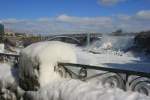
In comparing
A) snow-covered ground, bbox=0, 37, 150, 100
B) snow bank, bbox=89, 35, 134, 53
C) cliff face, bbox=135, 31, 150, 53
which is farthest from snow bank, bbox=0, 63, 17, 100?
cliff face, bbox=135, 31, 150, 53

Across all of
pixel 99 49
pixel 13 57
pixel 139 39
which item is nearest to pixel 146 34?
pixel 139 39

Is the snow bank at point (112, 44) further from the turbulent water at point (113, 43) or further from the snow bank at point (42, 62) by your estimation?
the snow bank at point (42, 62)

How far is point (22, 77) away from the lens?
3160 millimetres

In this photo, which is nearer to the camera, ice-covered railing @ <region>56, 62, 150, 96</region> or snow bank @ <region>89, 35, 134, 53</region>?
ice-covered railing @ <region>56, 62, 150, 96</region>

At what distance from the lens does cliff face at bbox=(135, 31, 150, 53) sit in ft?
105

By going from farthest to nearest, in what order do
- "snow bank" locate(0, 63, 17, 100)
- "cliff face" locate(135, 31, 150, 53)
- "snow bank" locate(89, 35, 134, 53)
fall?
"snow bank" locate(89, 35, 134, 53) < "cliff face" locate(135, 31, 150, 53) < "snow bank" locate(0, 63, 17, 100)

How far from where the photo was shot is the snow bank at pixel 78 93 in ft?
7.66

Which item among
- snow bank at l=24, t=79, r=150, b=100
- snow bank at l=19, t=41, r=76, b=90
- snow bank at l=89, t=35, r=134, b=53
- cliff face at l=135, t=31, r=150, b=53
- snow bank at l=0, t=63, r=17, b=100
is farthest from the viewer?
snow bank at l=89, t=35, r=134, b=53

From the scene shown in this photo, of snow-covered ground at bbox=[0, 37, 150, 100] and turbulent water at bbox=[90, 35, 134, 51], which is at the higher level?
snow-covered ground at bbox=[0, 37, 150, 100]

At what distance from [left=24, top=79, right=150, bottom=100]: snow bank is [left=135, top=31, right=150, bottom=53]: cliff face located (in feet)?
97.0

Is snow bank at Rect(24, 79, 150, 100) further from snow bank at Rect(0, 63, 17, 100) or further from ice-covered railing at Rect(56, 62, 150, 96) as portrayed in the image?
snow bank at Rect(0, 63, 17, 100)

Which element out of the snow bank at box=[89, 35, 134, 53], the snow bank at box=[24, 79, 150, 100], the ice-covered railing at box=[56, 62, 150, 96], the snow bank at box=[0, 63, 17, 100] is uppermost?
the ice-covered railing at box=[56, 62, 150, 96]

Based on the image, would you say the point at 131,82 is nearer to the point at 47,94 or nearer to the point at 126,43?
the point at 47,94

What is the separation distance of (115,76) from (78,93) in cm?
41
